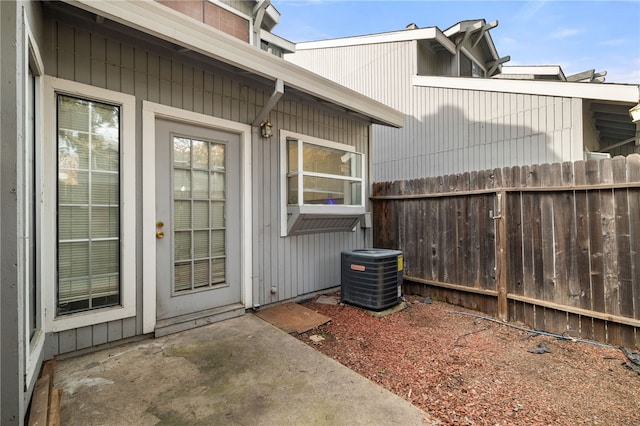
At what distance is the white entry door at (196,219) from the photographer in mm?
2812

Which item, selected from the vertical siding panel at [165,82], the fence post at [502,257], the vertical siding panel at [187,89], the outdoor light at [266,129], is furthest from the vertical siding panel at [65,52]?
the fence post at [502,257]

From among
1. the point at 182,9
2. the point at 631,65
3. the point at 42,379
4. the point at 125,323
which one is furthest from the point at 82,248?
the point at 631,65

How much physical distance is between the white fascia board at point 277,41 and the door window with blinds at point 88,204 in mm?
3720

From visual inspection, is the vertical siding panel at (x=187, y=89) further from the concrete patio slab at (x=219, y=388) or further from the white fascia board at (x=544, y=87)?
the white fascia board at (x=544, y=87)

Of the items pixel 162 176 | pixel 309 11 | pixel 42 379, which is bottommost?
pixel 42 379

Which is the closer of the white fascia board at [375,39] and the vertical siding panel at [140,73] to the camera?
the vertical siding panel at [140,73]

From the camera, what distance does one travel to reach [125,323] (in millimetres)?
2529

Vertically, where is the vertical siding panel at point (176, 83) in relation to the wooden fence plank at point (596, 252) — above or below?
above

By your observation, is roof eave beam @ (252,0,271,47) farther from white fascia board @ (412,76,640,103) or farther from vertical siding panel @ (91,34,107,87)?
white fascia board @ (412,76,640,103)

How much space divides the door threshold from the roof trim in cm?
701

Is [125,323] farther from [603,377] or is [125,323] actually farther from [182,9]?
[182,9]

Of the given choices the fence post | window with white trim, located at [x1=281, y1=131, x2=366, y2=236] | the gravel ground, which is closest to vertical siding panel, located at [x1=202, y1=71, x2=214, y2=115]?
window with white trim, located at [x1=281, y1=131, x2=366, y2=236]

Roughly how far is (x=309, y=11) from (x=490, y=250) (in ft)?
16.6

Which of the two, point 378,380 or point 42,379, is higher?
point 42,379
